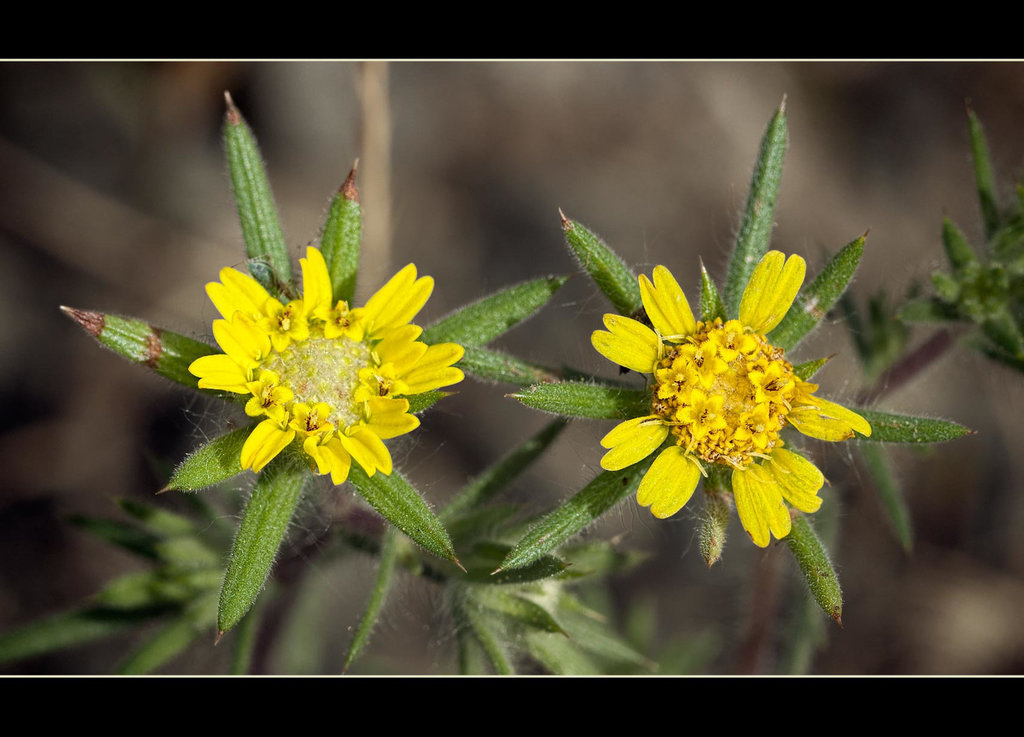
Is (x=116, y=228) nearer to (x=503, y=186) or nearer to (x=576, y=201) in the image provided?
(x=503, y=186)

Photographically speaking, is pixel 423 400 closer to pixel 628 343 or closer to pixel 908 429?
pixel 628 343

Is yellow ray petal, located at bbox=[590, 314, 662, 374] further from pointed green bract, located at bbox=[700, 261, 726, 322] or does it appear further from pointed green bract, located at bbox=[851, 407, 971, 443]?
pointed green bract, located at bbox=[851, 407, 971, 443]

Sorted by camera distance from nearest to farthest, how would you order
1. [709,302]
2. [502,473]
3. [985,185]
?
1. [709,302]
2. [502,473]
3. [985,185]

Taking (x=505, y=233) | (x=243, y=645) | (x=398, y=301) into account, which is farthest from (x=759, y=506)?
(x=505, y=233)

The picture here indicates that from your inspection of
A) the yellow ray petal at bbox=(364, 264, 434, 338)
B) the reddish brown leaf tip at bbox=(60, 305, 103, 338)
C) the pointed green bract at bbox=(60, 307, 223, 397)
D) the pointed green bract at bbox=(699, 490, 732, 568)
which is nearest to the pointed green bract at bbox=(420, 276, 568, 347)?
the yellow ray petal at bbox=(364, 264, 434, 338)

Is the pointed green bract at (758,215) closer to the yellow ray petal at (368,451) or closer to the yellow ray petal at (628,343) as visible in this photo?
the yellow ray petal at (628,343)

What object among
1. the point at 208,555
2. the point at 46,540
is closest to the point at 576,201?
the point at 208,555

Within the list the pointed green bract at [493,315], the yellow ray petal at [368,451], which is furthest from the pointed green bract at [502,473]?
Result: the yellow ray petal at [368,451]
